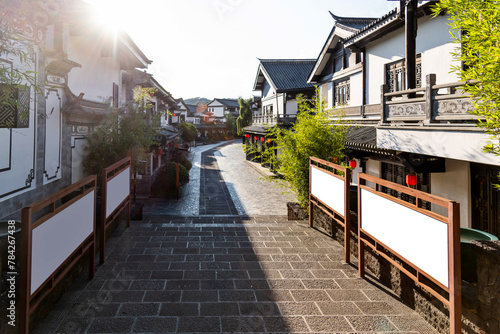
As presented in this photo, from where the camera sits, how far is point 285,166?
960 centimetres

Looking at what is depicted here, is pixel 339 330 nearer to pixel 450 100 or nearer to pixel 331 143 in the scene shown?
pixel 450 100

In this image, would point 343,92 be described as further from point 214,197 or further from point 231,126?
point 231,126

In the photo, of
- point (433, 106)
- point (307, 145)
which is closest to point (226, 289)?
point (307, 145)

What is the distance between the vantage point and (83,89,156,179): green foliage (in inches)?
383

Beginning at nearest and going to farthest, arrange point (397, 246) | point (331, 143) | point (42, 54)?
point (397, 246)
point (42, 54)
point (331, 143)

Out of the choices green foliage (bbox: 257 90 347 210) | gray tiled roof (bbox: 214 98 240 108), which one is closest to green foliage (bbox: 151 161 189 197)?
green foliage (bbox: 257 90 347 210)

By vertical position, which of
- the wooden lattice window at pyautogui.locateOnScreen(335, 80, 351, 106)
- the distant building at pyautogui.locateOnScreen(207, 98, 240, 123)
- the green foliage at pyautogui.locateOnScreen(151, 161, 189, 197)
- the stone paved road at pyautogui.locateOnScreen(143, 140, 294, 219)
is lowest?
the stone paved road at pyautogui.locateOnScreen(143, 140, 294, 219)

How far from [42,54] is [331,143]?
7032 mm

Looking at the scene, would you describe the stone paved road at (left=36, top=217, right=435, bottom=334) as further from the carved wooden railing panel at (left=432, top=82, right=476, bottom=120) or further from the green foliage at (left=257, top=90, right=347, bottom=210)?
the carved wooden railing panel at (left=432, top=82, right=476, bottom=120)

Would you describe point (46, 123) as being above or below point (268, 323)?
above

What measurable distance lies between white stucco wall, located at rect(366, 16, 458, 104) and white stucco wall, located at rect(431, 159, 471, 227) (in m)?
2.16

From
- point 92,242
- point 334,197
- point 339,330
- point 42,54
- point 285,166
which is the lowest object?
point 339,330

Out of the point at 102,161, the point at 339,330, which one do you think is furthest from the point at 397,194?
the point at 102,161

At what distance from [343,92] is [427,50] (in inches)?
233
